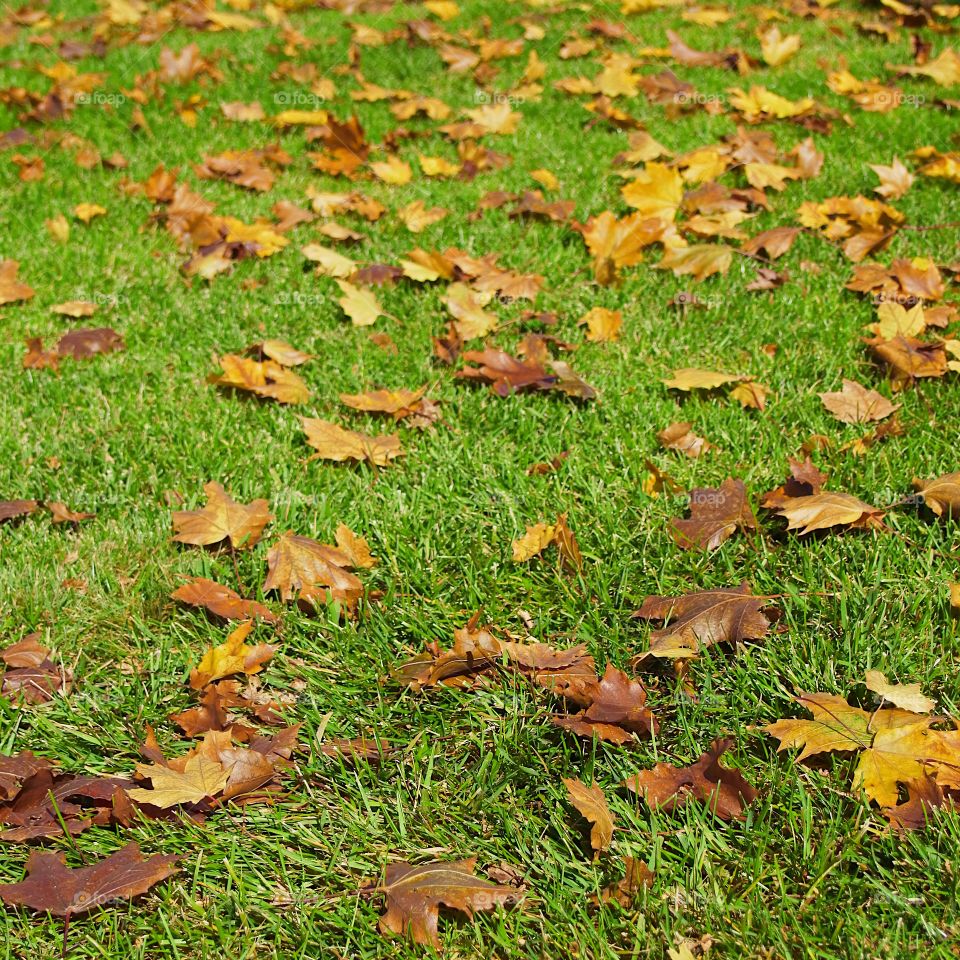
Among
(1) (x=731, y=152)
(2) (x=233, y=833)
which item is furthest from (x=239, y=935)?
(1) (x=731, y=152)

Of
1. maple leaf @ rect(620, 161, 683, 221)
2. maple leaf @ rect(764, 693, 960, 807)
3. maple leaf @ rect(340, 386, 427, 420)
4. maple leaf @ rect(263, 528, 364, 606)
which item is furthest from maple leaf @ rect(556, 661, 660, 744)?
maple leaf @ rect(620, 161, 683, 221)

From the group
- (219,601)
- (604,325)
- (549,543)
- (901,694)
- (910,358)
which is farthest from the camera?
(604,325)

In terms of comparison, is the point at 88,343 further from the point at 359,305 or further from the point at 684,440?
the point at 684,440

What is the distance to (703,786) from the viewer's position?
175 centimetres

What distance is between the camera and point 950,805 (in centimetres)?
164

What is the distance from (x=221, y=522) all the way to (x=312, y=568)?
0.32 m

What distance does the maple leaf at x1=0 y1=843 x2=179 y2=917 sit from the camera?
1.62 m

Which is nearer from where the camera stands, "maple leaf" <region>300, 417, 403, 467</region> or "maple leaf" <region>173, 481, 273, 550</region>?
"maple leaf" <region>173, 481, 273, 550</region>

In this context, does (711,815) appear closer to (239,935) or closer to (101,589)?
(239,935)

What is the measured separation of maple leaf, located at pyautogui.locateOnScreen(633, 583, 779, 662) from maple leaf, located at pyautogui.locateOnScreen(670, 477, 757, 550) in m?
0.20

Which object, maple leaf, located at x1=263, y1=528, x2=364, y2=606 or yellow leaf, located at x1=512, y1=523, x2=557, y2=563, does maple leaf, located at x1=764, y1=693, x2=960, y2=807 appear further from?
maple leaf, located at x1=263, y1=528, x2=364, y2=606

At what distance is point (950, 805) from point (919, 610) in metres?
0.54

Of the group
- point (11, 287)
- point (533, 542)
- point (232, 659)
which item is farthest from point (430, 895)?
point (11, 287)

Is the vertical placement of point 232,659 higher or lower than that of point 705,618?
lower
